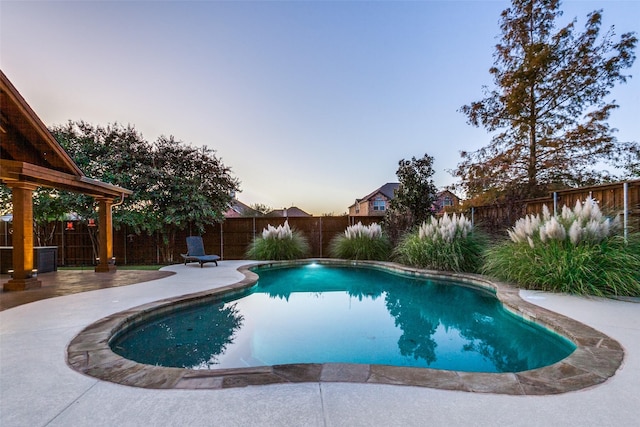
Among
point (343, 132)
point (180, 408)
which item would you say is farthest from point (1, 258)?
point (343, 132)

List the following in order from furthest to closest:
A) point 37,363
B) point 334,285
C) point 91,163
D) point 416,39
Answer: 1. point 91,163
2. point 416,39
3. point 334,285
4. point 37,363

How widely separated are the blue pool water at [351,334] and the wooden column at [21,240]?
10.7 ft

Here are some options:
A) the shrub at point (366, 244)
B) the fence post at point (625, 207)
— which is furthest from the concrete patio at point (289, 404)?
the shrub at point (366, 244)

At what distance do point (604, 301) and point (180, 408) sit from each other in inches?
205

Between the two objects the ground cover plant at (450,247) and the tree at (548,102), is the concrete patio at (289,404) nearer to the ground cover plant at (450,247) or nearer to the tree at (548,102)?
the ground cover plant at (450,247)

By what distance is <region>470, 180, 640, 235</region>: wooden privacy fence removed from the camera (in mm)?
5438

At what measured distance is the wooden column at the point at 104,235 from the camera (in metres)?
7.77

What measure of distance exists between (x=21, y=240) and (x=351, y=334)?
5886 mm

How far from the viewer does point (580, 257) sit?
469 cm

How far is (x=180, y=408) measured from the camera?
5.66ft

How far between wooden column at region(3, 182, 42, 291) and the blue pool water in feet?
10.7

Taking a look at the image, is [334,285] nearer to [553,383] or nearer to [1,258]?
[553,383]

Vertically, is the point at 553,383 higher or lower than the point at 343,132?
lower

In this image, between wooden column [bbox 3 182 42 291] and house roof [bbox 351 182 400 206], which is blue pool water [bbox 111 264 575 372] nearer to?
wooden column [bbox 3 182 42 291]
